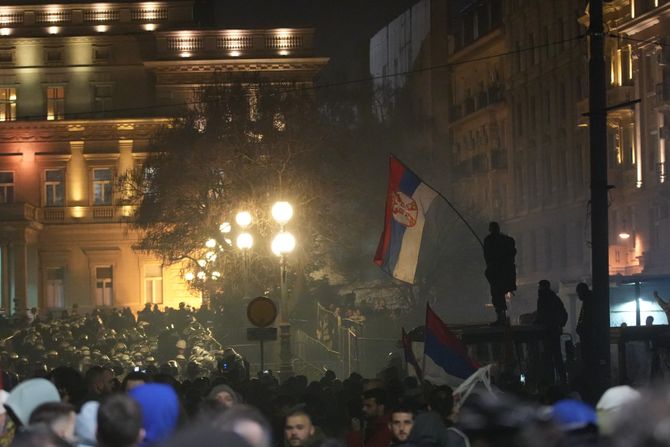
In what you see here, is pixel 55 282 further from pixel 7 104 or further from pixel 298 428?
pixel 298 428

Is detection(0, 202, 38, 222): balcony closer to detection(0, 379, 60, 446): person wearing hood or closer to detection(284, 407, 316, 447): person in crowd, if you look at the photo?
detection(284, 407, 316, 447): person in crowd

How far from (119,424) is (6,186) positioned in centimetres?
8522

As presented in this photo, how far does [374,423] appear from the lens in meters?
14.4

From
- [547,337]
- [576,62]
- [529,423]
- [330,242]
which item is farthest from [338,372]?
[576,62]

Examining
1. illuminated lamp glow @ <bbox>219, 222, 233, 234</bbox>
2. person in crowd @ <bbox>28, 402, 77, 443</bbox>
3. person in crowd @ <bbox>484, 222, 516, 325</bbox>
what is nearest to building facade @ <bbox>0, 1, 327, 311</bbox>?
illuminated lamp glow @ <bbox>219, 222, 233, 234</bbox>

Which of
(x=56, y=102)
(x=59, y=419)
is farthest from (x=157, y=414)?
(x=56, y=102)

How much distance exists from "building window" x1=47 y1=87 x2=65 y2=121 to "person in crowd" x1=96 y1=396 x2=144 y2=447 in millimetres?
85095

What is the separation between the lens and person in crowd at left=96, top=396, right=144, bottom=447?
→ 7.93 m

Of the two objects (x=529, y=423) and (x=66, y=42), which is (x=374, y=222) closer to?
(x=66, y=42)

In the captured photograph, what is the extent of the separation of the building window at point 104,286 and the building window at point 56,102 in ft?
26.4

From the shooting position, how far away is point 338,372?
123 ft

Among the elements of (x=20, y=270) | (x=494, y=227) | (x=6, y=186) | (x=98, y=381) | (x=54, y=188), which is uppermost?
(x=6, y=186)

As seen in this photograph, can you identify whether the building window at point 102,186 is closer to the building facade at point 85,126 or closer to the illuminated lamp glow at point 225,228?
the building facade at point 85,126

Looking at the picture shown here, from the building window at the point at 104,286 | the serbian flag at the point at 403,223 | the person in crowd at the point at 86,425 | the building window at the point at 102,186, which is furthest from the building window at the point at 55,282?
the person in crowd at the point at 86,425
